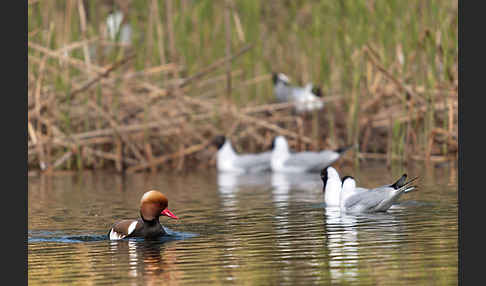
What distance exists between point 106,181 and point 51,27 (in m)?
2.94

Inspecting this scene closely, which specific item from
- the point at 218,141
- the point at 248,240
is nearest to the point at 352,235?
the point at 248,240

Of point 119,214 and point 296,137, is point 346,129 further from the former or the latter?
point 119,214

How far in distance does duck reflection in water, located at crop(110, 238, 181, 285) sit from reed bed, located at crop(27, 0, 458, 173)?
781 cm

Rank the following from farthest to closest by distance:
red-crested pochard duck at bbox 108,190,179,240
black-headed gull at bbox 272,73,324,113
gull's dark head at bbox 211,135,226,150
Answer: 1. black-headed gull at bbox 272,73,324,113
2. gull's dark head at bbox 211,135,226,150
3. red-crested pochard duck at bbox 108,190,179,240

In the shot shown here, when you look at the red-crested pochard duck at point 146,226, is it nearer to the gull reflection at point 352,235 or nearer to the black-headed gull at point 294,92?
the gull reflection at point 352,235

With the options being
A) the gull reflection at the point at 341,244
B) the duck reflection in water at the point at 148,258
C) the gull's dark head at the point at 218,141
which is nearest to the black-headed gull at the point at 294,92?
the gull's dark head at the point at 218,141

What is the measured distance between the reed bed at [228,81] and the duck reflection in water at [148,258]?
7808 millimetres

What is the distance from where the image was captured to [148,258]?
26.4 feet

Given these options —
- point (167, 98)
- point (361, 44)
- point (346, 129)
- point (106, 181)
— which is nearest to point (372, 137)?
point (346, 129)

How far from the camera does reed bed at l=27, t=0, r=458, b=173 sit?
54.1 feet

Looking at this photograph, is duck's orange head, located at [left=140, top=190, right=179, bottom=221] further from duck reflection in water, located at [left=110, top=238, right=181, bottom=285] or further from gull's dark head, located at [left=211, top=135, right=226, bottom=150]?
gull's dark head, located at [left=211, top=135, right=226, bottom=150]

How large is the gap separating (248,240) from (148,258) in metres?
1.04

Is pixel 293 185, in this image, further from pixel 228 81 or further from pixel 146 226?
pixel 146 226

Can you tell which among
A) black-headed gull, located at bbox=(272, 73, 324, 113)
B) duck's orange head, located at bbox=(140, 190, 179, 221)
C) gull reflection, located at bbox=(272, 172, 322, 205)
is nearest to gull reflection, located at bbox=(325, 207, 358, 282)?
duck's orange head, located at bbox=(140, 190, 179, 221)
